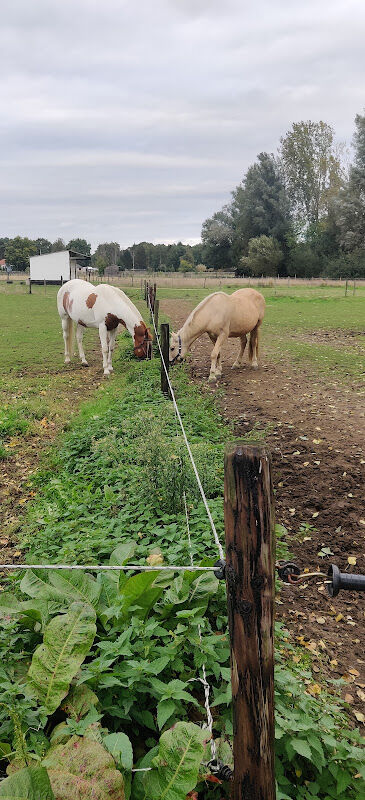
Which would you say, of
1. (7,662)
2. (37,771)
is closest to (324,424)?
(7,662)

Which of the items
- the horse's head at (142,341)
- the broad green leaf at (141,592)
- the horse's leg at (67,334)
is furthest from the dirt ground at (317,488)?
the horse's leg at (67,334)

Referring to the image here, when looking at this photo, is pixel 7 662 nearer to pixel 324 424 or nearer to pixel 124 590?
pixel 124 590

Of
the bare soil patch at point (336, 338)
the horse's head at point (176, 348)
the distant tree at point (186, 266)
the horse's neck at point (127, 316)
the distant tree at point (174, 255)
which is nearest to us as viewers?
the horse's head at point (176, 348)

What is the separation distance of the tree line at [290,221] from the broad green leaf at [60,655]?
4178 cm

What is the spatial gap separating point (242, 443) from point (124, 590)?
1.47 meters

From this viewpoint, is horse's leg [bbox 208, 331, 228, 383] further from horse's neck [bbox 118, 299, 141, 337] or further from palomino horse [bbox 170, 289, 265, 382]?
horse's neck [bbox 118, 299, 141, 337]

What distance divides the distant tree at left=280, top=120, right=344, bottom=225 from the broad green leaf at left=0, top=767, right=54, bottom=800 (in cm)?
6102

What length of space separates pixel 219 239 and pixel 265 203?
6.48 m

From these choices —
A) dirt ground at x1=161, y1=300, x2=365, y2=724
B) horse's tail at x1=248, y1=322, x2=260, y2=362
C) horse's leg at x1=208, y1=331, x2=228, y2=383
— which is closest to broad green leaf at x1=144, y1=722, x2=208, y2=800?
dirt ground at x1=161, y1=300, x2=365, y2=724

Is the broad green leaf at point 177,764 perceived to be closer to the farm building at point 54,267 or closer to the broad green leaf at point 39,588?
the broad green leaf at point 39,588

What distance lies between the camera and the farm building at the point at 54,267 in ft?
165

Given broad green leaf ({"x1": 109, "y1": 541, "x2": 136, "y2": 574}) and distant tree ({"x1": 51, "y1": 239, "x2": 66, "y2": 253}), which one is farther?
distant tree ({"x1": 51, "y1": 239, "x2": 66, "y2": 253})

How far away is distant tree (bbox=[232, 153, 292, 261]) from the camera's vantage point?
52875 millimetres

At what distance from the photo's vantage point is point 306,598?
371 cm
